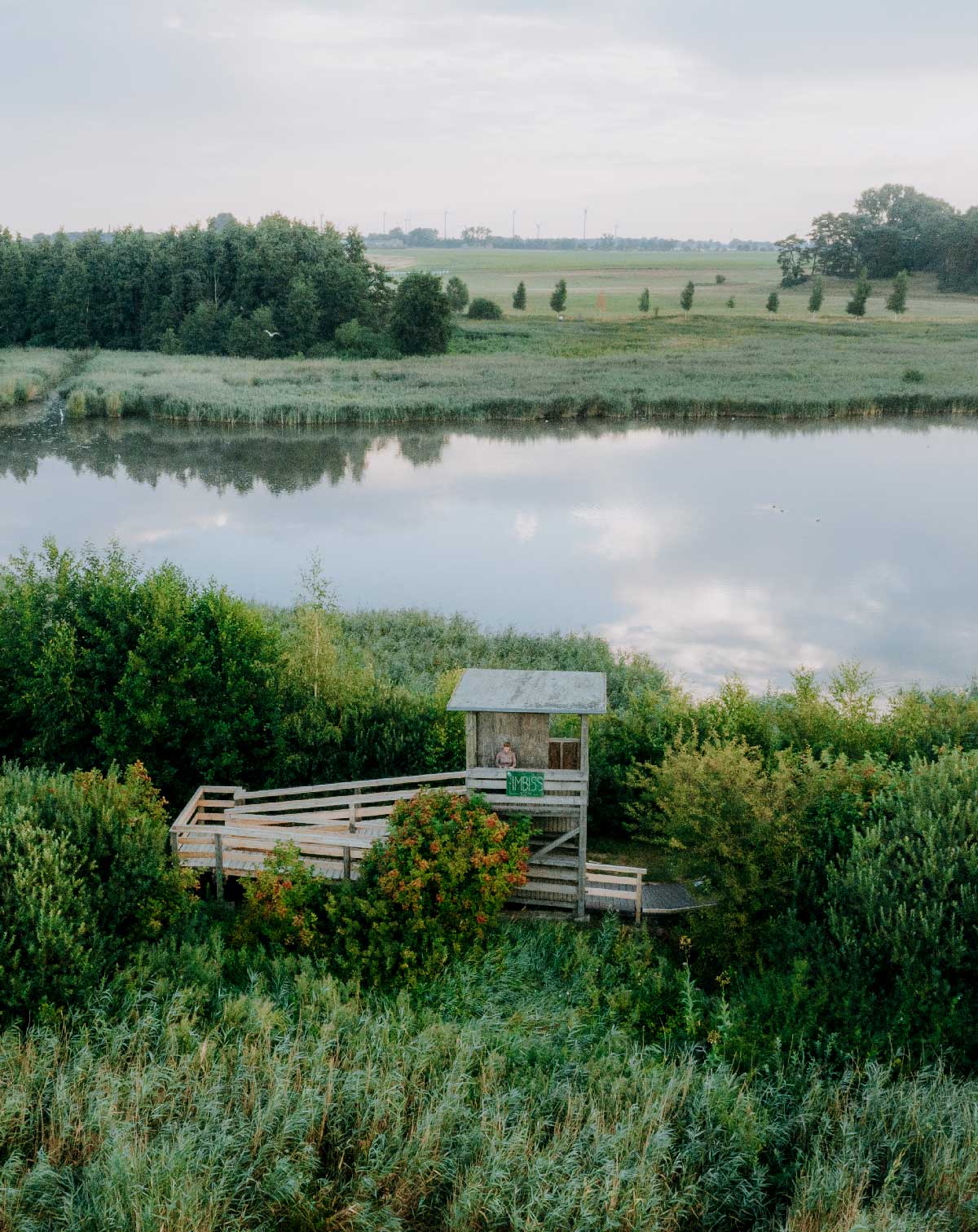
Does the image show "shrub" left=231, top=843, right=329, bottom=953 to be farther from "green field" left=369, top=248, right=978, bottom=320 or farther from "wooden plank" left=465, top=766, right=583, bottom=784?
"green field" left=369, top=248, right=978, bottom=320

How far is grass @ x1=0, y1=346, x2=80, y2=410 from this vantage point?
6425 centimetres

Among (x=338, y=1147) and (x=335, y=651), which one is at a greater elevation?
(x=335, y=651)

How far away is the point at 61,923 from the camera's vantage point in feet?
40.1

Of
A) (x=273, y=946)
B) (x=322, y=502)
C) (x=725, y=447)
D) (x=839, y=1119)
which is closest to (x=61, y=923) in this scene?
(x=273, y=946)

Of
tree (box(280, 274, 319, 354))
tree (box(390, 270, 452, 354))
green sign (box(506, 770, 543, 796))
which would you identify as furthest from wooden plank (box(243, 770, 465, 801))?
tree (box(280, 274, 319, 354))

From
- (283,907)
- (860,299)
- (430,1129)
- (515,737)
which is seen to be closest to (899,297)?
(860,299)

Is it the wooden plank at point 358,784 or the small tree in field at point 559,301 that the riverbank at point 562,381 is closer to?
the small tree in field at point 559,301

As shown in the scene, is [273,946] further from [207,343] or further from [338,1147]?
[207,343]

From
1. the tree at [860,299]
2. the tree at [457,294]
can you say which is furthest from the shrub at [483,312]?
the tree at [860,299]

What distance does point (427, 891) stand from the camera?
14.2 meters

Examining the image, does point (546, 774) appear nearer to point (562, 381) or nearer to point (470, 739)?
point (470, 739)

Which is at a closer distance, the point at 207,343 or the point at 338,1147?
the point at 338,1147

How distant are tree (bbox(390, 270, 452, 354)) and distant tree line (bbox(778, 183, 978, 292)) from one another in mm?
60954

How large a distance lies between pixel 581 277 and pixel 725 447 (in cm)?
11603
